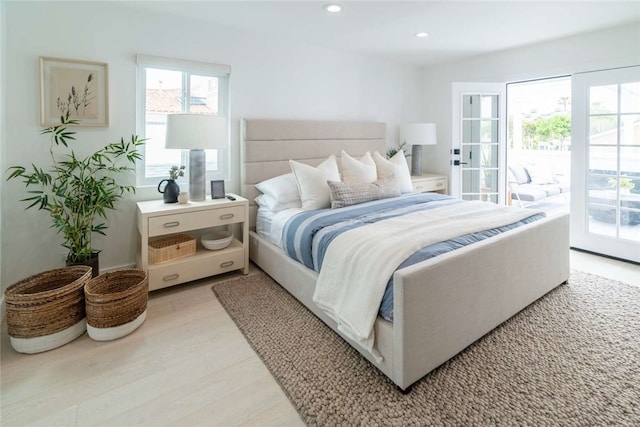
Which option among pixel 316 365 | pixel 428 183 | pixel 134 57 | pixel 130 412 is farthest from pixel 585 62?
pixel 130 412

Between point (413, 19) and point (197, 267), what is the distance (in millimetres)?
2953

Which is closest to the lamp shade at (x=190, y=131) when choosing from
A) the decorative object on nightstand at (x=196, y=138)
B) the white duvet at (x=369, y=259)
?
the decorative object on nightstand at (x=196, y=138)

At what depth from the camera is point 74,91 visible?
8.36 feet

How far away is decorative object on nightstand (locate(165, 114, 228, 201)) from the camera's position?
266cm

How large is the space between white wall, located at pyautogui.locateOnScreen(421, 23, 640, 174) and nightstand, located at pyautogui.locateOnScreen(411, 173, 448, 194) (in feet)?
0.80

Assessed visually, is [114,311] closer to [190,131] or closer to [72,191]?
[72,191]

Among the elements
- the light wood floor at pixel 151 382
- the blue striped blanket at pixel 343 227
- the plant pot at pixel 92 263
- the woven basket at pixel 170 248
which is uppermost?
the blue striped blanket at pixel 343 227

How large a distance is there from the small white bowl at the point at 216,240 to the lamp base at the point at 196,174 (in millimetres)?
388

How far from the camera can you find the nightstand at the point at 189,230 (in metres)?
2.51

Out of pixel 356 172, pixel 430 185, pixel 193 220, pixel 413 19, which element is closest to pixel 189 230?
pixel 193 220

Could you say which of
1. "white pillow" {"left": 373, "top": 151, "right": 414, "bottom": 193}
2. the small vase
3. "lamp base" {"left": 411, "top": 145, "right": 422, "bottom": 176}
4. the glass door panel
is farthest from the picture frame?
the glass door panel

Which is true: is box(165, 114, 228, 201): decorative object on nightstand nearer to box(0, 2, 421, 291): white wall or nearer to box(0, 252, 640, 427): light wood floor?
box(0, 2, 421, 291): white wall

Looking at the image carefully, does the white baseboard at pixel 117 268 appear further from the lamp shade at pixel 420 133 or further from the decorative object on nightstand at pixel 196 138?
the lamp shade at pixel 420 133

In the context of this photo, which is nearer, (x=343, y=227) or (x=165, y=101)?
(x=343, y=227)
